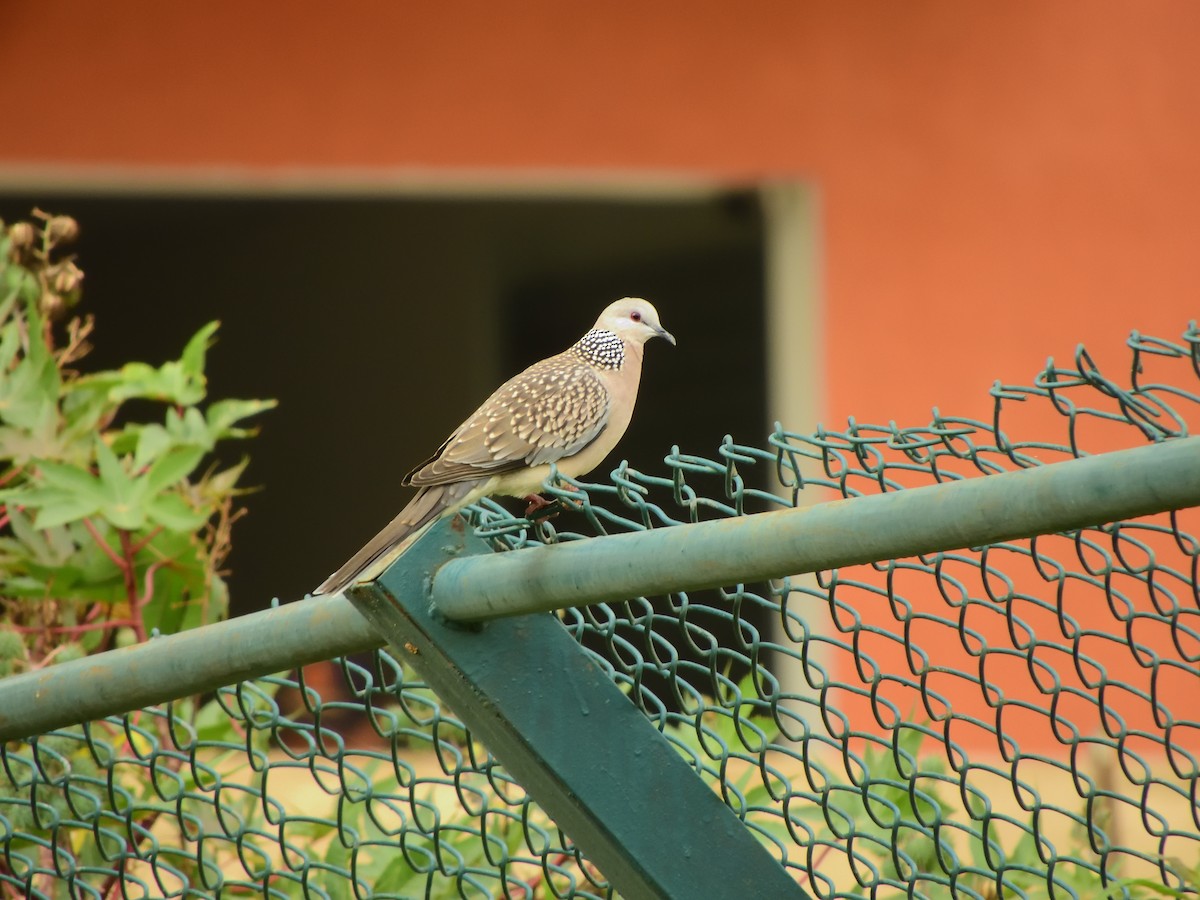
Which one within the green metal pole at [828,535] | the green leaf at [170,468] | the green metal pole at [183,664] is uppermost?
the green leaf at [170,468]

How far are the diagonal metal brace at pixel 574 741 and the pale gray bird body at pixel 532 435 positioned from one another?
985mm

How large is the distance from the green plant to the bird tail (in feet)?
1.32

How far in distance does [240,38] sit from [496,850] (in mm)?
3690

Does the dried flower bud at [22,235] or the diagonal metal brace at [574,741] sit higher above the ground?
the dried flower bud at [22,235]

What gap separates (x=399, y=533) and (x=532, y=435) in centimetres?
61

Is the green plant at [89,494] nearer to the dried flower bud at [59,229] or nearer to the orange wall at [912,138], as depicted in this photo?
the dried flower bud at [59,229]

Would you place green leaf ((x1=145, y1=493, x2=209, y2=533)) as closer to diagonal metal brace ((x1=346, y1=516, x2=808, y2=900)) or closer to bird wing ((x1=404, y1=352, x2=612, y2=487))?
bird wing ((x1=404, y1=352, x2=612, y2=487))

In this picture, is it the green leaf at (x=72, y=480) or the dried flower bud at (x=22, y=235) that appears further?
the dried flower bud at (x=22, y=235)

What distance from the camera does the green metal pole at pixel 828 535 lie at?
134cm

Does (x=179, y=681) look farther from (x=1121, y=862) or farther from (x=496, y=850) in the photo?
(x=1121, y=862)

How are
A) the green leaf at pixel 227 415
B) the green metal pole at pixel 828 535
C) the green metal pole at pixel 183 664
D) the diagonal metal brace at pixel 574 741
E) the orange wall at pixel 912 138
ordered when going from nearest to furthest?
the green metal pole at pixel 828 535
the diagonal metal brace at pixel 574 741
the green metal pole at pixel 183 664
the green leaf at pixel 227 415
the orange wall at pixel 912 138

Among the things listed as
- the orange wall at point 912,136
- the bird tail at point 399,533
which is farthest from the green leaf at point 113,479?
the orange wall at point 912,136

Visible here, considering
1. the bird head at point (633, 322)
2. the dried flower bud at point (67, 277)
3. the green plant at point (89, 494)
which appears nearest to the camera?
the green plant at point (89, 494)

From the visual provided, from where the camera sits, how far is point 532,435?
3.04m
